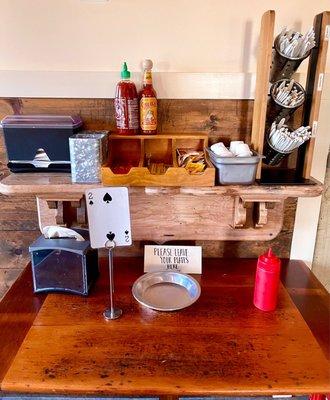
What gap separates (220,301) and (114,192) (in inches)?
19.3

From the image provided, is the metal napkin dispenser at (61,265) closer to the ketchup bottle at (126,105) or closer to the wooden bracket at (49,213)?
the wooden bracket at (49,213)

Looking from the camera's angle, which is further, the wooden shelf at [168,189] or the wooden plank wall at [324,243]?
the wooden plank wall at [324,243]

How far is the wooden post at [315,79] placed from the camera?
3.35 ft

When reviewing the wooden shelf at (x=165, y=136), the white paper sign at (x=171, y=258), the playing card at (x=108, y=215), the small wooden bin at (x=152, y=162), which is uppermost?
the wooden shelf at (x=165, y=136)

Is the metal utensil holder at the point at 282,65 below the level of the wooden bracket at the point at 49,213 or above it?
above

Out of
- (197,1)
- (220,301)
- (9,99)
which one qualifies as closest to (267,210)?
(220,301)

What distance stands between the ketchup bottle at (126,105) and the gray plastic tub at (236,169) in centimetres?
29

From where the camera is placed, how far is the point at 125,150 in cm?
123

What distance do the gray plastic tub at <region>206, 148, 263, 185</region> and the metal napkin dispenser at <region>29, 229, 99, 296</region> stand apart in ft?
1.59

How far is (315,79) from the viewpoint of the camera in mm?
1062

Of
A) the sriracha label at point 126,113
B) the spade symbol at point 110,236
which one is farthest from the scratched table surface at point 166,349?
the sriracha label at point 126,113

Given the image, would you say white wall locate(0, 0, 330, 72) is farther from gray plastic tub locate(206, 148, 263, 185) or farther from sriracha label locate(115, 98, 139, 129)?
gray plastic tub locate(206, 148, 263, 185)

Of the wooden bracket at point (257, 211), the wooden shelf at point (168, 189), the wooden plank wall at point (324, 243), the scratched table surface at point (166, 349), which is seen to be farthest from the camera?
the wooden plank wall at point (324, 243)

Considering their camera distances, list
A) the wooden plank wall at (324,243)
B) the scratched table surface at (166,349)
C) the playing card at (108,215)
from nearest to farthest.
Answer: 1. the scratched table surface at (166,349)
2. the playing card at (108,215)
3. the wooden plank wall at (324,243)
